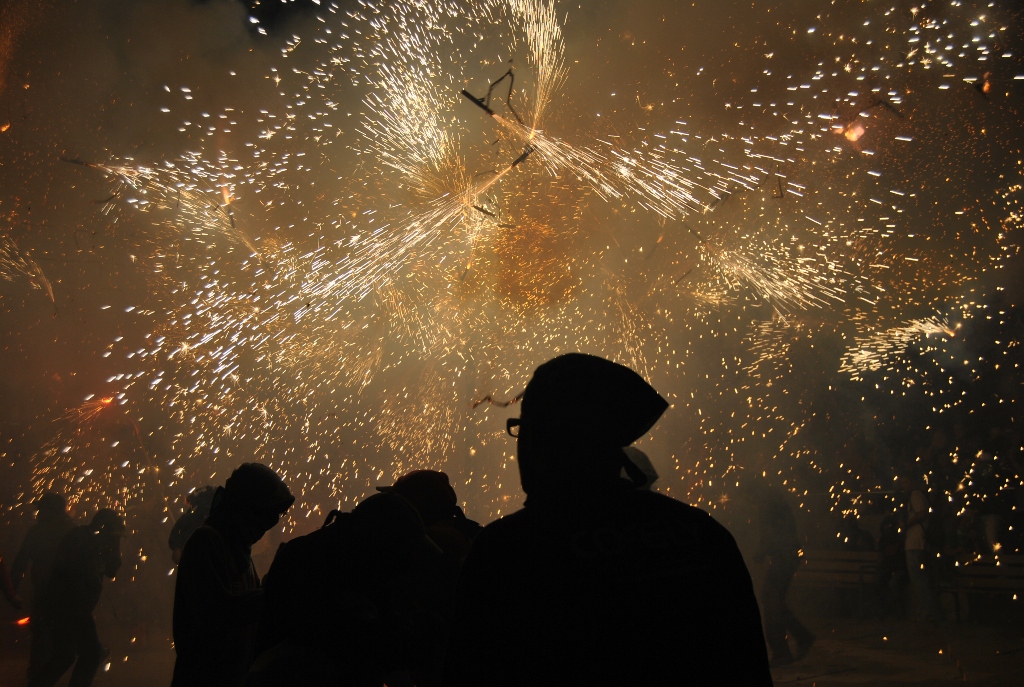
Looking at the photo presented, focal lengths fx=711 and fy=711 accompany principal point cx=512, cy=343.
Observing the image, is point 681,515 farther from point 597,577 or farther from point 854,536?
point 854,536

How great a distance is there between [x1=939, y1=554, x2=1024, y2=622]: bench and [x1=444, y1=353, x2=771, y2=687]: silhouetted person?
6.21 m

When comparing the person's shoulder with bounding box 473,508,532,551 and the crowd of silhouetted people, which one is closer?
the crowd of silhouetted people

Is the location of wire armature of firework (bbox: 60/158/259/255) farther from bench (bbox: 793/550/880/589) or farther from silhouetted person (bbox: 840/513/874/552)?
silhouetted person (bbox: 840/513/874/552)

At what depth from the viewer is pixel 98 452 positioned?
8.61 m

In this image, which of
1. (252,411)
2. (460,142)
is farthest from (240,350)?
(460,142)

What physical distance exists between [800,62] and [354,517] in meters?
6.09

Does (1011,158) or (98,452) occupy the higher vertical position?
(1011,158)

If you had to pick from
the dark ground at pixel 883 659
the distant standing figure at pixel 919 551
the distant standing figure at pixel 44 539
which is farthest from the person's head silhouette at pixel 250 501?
the distant standing figure at pixel 919 551

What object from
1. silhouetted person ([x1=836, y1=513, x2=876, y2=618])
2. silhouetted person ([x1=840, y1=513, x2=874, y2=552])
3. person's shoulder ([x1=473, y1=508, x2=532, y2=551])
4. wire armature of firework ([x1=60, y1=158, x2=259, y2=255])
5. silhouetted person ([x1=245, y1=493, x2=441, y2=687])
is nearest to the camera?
person's shoulder ([x1=473, y1=508, x2=532, y2=551])

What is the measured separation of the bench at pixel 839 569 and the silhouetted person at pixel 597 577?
665 cm

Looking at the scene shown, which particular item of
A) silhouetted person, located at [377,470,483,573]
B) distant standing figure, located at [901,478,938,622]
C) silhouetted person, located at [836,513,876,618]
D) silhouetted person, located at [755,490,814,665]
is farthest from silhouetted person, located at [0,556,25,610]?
silhouetted person, located at [836,513,876,618]

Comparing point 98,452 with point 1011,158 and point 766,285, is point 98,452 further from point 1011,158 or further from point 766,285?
point 1011,158

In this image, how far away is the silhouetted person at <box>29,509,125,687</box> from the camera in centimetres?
430

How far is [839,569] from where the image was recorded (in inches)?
273
